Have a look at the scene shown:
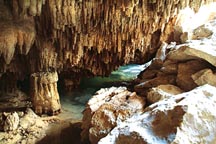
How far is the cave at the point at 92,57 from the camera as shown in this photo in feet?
16.8

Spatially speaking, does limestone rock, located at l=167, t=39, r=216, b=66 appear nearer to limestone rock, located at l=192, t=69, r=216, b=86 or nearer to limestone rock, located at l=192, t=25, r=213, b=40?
limestone rock, located at l=192, t=69, r=216, b=86

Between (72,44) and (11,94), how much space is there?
298 centimetres

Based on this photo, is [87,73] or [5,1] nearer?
[5,1]

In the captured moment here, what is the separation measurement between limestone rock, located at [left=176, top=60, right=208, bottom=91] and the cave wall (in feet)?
5.37

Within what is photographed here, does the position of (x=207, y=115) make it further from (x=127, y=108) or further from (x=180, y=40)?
(x=180, y=40)

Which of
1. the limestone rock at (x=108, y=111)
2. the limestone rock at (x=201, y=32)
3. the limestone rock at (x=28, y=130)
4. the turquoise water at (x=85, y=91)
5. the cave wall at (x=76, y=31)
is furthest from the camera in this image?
the turquoise water at (x=85, y=91)

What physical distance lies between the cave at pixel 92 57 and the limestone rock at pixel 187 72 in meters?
0.02

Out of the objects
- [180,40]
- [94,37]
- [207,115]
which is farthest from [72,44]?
[207,115]

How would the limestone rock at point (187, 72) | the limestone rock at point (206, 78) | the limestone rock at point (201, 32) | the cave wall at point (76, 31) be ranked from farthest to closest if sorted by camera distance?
the limestone rock at point (201, 32) → the cave wall at point (76, 31) → the limestone rock at point (187, 72) → the limestone rock at point (206, 78)

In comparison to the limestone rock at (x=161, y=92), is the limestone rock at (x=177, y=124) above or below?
above

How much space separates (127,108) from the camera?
491cm

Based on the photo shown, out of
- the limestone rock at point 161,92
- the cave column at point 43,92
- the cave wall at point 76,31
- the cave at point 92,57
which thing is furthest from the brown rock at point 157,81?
the cave column at point 43,92

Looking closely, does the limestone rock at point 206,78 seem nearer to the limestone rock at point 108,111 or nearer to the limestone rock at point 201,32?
the limestone rock at point 108,111

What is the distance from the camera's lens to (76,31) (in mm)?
6738
